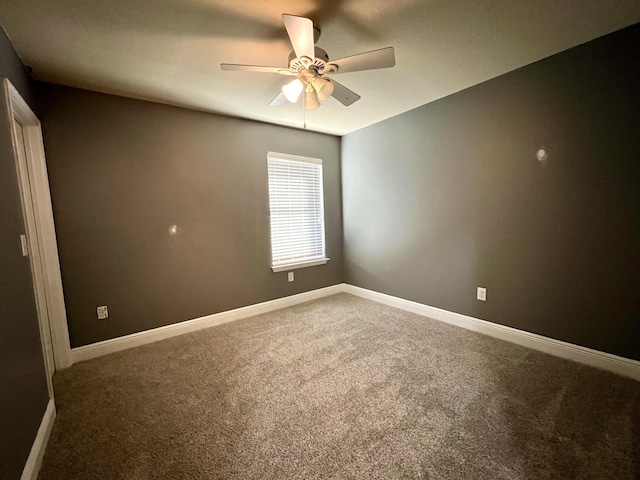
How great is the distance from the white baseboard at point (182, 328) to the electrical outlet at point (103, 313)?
23 cm

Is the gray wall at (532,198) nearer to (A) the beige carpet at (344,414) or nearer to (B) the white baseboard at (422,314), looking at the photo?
(B) the white baseboard at (422,314)

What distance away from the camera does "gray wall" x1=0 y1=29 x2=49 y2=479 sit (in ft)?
3.87

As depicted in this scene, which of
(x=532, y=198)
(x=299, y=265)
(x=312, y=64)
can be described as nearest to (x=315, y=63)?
(x=312, y=64)

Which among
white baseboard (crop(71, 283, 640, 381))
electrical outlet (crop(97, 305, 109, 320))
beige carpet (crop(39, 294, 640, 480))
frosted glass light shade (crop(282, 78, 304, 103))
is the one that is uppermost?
frosted glass light shade (crop(282, 78, 304, 103))

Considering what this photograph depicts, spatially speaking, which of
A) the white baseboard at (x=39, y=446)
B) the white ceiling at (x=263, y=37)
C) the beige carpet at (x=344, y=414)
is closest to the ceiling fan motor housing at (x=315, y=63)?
the white ceiling at (x=263, y=37)

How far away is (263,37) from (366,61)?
717 mm

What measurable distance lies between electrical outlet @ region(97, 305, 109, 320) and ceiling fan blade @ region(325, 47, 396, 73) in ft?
9.25

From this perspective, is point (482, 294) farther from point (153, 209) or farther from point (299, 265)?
point (153, 209)

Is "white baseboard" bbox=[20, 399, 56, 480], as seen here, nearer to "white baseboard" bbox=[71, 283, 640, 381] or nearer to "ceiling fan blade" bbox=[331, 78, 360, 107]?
"white baseboard" bbox=[71, 283, 640, 381]

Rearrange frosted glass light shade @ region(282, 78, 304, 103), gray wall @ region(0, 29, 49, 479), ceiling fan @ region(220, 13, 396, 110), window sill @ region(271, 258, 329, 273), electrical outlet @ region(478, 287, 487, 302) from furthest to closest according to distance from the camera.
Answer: window sill @ region(271, 258, 329, 273) < electrical outlet @ region(478, 287, 487, 302) < frosted glass light shade @ region(282, 78, 304, 103) < ceiling fan @ region(220, 13, 396, 110) < gray wall @ region(0, 29, 49, 479)

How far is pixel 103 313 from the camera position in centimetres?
253

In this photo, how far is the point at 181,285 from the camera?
2.92 m

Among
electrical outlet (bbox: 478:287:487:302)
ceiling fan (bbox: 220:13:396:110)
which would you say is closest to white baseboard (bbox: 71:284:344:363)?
electrical outlet (bbox: 478:287:487:302)

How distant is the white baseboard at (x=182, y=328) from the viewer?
2471 millimetres
